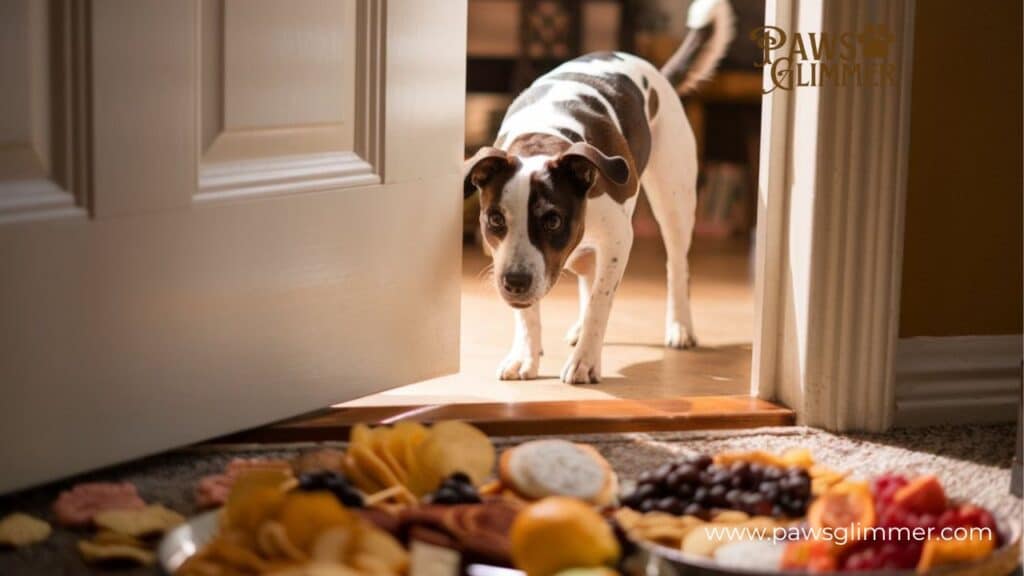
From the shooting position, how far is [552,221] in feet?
7.35

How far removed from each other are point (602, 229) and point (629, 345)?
38 centimetres

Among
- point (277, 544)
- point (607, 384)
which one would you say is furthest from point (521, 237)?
point (277, 544)

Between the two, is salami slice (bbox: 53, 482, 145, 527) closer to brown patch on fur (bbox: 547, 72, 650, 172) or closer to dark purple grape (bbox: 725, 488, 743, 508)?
dark purple grape (bbox: 725, 488, 743, 508)

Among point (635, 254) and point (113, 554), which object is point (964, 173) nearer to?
point (113, 554)

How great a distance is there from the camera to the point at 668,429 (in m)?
1.93

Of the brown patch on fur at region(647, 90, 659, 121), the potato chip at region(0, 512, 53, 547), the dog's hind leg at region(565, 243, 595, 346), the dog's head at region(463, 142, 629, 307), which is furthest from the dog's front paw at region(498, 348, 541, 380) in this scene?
the potato chip at region(0, 512, 53, 547)

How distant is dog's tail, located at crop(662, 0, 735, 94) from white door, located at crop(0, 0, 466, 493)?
105cm

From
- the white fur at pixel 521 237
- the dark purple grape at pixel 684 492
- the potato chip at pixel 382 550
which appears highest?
the white fur at pixel 521 237

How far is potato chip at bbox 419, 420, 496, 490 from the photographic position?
4.62 ft

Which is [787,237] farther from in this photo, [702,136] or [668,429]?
[702,136]

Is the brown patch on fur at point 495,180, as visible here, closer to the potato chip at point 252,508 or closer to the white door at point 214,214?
the white door at point 214,214

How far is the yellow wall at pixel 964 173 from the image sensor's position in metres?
1.97

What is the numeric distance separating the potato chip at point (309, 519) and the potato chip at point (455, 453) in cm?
24

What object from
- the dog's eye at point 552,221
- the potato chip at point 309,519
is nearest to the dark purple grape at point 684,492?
the potato chip at point 309,519
